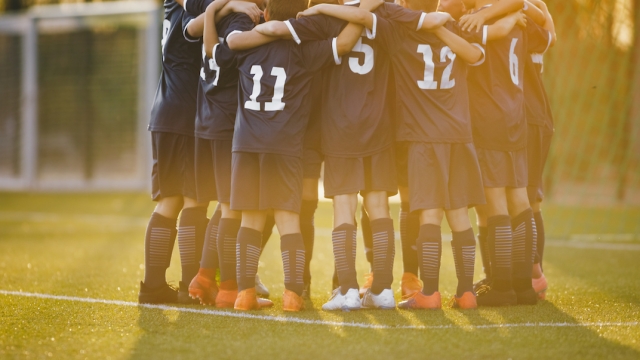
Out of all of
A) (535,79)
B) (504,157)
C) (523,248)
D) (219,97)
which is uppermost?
(535,79)

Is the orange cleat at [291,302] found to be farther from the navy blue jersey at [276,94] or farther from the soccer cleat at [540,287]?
the soccer cleat at [540,287]

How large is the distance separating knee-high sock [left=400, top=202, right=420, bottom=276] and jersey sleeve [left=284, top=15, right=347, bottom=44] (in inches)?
46.4

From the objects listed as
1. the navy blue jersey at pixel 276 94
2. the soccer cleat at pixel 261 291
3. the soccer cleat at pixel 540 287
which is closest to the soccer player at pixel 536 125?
the soccer cleat at pixel 540 287

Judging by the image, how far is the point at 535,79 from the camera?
4.81 metres

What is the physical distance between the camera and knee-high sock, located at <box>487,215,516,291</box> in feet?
14.2

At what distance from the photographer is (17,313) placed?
4.20m

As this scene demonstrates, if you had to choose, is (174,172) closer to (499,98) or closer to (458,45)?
(458,45)

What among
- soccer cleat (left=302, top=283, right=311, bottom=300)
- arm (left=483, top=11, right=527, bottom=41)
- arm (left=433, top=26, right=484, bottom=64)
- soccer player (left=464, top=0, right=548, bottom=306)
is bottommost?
soccer cleat (left=302, top=283, right=311, bottom=300)

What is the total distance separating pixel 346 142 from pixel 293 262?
2.25ft

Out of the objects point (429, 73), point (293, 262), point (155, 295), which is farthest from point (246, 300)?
point (429, 73)

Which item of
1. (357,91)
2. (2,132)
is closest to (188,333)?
(357,91)

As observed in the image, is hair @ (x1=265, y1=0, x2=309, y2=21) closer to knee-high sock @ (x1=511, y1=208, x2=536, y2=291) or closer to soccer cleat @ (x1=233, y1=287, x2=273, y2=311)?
soccer cleat @ (x1=233, y1=287, x2=273, y2=311)

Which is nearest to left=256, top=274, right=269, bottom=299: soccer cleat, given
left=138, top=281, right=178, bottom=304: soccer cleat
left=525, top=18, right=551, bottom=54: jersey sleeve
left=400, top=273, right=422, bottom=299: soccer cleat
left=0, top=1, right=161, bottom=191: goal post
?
left=138, top=281, right=178, bottom=304: soccer cleat

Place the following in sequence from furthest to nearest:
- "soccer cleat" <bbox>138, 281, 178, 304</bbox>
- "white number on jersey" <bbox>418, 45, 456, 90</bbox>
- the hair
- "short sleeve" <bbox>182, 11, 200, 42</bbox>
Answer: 1. "short sleeve" <bbox>182, 11, 200, 42</bbox>
2. "soccer cleat" <bbox>138, 281, 178, 304</bbox>
3. the hair
4. "white number on jersey" <bbox>418, 45, 456, 90</bbox>
